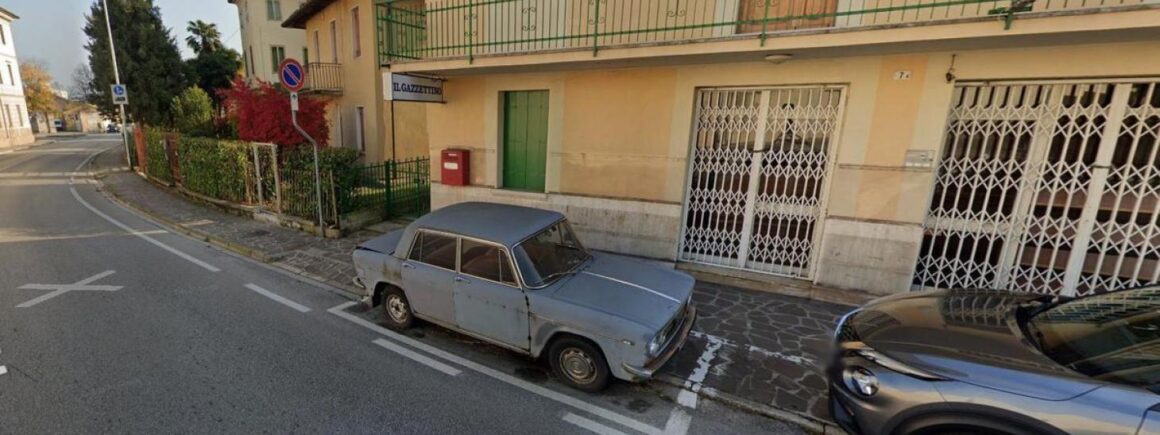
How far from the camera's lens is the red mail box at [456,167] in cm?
775

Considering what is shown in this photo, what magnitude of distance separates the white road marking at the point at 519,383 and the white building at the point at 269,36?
25.1 meters

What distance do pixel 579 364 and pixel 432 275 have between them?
1.70 meters

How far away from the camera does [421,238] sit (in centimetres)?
453

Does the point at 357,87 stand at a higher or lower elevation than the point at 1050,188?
higher

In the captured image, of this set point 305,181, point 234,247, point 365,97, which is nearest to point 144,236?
point 234,247

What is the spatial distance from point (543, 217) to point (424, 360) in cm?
181

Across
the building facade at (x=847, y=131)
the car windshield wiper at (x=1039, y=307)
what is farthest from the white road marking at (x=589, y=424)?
the building facade at (x=847, y=131)

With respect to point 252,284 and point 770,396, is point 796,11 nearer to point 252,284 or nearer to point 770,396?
point 770,396

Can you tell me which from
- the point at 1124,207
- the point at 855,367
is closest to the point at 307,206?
the point at 855,367

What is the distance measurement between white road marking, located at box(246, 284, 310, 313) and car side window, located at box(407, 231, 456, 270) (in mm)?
1962

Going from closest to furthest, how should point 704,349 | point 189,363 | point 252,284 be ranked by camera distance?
point 189,363, point 704,349, point 252,284

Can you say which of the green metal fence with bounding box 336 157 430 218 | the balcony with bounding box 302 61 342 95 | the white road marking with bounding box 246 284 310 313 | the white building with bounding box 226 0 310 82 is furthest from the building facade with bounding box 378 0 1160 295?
the white building with bounding box 226 0 310 82

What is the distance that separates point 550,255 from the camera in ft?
14.0

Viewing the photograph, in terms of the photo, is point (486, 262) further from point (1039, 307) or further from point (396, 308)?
point (1039, 307)
